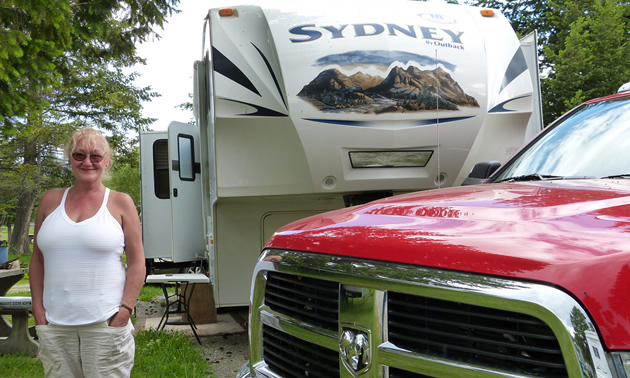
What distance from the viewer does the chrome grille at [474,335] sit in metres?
1.45

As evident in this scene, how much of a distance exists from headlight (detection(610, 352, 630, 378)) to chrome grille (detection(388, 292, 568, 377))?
11 cm

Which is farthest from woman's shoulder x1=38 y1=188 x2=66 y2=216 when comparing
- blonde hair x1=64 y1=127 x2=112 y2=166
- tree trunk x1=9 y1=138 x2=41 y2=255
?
tree trunk x1=9 y1=138 x2=41 y2=255

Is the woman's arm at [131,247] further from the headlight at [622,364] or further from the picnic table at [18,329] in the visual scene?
the picnic table at [18,329]

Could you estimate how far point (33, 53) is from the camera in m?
7.08

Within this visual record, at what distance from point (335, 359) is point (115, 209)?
1.66m

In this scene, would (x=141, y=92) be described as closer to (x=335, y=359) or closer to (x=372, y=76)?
(x=372, y=76)

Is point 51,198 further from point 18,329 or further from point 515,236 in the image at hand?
point 18,329

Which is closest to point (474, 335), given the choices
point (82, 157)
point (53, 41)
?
point (82, 157)

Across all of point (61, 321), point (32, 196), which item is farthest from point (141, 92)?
point (61, 321)

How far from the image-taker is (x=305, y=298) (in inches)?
85.7

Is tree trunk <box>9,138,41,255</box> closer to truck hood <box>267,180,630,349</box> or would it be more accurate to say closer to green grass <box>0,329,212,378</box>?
green grass <box>0,329,212,378</box>

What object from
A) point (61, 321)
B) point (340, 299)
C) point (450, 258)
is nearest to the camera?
point (450, 258)

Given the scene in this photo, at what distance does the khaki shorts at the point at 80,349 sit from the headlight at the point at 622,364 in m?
2.40

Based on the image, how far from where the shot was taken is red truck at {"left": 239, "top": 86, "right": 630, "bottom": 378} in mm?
1399
